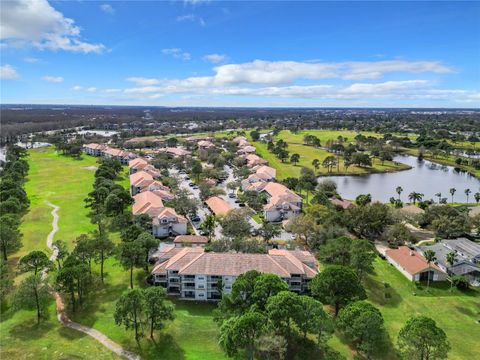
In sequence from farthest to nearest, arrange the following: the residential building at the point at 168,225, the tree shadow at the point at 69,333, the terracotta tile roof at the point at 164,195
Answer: the terracotta tile roof at the point at 164,195
the residential building at the point at 168,225
the tree shadow at the point at 69,333

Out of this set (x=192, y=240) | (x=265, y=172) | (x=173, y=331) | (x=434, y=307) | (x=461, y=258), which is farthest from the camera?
(x=265, y=172)

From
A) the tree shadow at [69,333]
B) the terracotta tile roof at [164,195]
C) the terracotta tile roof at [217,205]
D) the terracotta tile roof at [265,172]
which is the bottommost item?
the tree shadow at [69,333]

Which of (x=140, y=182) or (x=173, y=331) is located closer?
(x=173, y=331)

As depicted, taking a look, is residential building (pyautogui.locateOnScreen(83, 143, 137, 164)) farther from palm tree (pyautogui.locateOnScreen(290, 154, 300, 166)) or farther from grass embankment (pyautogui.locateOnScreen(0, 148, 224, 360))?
grass embankment (pyautogui.locateOnScreen(0, 148, 224, 360))

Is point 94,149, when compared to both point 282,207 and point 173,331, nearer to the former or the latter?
point 282,207

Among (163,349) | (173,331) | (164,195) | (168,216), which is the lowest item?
(163,349)

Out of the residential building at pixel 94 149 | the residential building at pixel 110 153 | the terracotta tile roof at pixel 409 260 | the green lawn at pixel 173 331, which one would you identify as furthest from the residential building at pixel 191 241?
the residential building at pixel 94 149

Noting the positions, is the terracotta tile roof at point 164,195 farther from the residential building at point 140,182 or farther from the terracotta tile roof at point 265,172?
the terracotta tile roof at point 265,172

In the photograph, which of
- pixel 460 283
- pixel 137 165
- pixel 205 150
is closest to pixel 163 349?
pixel 460 283

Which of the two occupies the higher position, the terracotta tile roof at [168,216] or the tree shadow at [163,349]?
the terracotta tile roof at [168,216]
